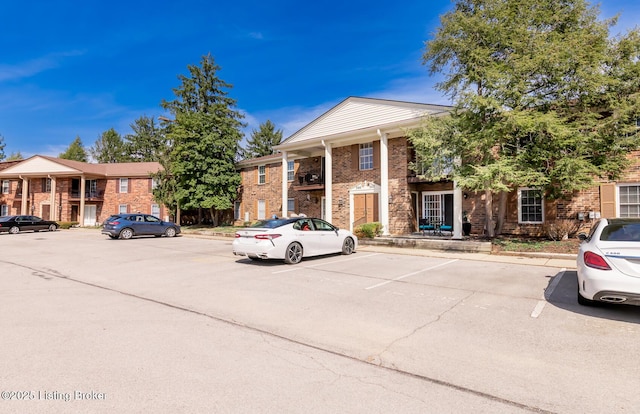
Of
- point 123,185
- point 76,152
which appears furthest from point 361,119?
point 76,152

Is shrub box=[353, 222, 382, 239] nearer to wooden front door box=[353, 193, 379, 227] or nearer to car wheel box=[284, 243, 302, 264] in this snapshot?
wooden front door box=[353, 193, 379, 227]

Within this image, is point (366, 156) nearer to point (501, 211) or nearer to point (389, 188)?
point (389, 188)

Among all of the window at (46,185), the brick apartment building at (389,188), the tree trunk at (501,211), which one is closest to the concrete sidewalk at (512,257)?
the brick apartment building at (389,188)

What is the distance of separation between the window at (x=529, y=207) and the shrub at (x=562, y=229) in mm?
520

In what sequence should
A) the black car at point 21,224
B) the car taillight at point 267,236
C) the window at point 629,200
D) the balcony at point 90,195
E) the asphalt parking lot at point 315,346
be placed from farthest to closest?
the balcony at point 90,195 → the black car at point 21,224 → the window at point 629,200 → the car taillight at point 267,236 → the asphalt parking lot at point 315,346

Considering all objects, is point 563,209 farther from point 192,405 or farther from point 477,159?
point 192,405

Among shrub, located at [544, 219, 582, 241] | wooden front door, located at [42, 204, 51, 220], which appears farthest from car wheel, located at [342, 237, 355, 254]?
wooden front door, located at [42, 204, 51, 220]

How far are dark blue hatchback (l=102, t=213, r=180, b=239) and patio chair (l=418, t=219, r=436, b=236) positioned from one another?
49.8 feet

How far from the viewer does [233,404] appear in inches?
114

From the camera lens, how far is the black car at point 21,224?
26016mm

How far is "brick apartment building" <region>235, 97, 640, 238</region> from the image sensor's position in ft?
46.8

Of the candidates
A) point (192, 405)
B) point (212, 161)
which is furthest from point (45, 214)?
point (192, 405)

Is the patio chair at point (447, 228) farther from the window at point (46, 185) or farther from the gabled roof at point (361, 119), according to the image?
the window at point (46, 185)

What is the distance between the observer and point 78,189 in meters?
36.5
